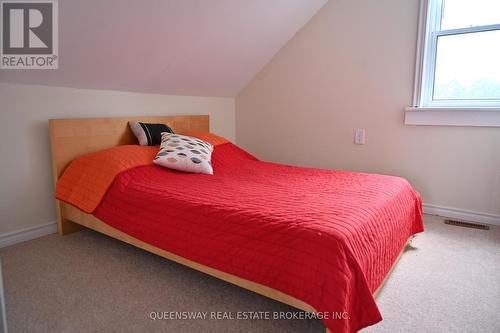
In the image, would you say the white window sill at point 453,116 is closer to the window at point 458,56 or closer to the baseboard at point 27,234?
the window at point 458,56

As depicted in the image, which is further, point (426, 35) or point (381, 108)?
point (381, 108)

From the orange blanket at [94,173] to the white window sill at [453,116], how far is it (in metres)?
2.01

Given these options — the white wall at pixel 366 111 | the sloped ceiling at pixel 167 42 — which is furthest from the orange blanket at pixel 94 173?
the white wall at pixel 366 111

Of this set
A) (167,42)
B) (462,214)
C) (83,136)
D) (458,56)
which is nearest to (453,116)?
(458,56)

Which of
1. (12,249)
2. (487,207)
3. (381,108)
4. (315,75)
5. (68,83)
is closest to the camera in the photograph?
(12,249)

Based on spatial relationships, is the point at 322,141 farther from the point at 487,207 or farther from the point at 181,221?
the point at 181,221

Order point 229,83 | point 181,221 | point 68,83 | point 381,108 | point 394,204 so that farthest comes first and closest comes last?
point 229,83 < point 381,108 < point 68,83 < point 394,204 < point 181,221

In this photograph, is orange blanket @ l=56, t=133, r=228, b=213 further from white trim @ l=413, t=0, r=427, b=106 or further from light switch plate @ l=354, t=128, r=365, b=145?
white trim @ l=413, t=0, r=427, b=106

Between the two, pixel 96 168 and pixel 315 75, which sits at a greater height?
pixel 315 75

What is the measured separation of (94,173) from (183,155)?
1.82 feet

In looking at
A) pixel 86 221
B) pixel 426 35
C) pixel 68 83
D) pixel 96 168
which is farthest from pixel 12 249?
pixel 426 35

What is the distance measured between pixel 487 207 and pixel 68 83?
312cm

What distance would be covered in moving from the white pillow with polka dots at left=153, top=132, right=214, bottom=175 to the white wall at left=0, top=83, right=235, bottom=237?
619mm

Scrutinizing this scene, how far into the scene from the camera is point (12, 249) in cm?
206
